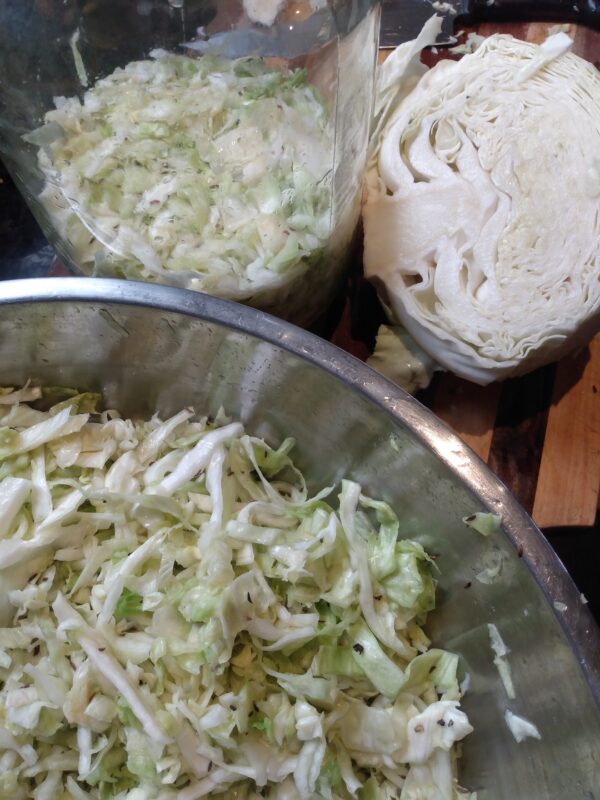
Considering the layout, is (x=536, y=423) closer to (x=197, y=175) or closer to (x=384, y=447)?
(x=384, y=447)

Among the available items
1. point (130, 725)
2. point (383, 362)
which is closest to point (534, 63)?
point (383, 362)

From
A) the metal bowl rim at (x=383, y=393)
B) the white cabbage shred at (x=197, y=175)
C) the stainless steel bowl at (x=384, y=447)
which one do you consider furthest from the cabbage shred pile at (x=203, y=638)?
the white cabbage shred at (x=197, y=175)

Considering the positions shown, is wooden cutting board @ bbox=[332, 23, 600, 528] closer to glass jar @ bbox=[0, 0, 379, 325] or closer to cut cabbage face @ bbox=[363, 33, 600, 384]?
cut cabbage face @ bbox=[363, 33, 600, 384]

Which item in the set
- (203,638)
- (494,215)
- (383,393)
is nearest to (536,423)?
(494,215)

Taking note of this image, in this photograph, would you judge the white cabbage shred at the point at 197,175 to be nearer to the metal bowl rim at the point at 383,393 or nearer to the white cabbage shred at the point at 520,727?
the metal bowl rim at the point at 383,393

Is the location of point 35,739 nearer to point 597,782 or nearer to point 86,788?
point 86,788

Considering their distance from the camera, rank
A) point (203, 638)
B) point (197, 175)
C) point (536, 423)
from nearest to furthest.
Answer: point (203, 638) → point (197, 175) → point (536, 423)
